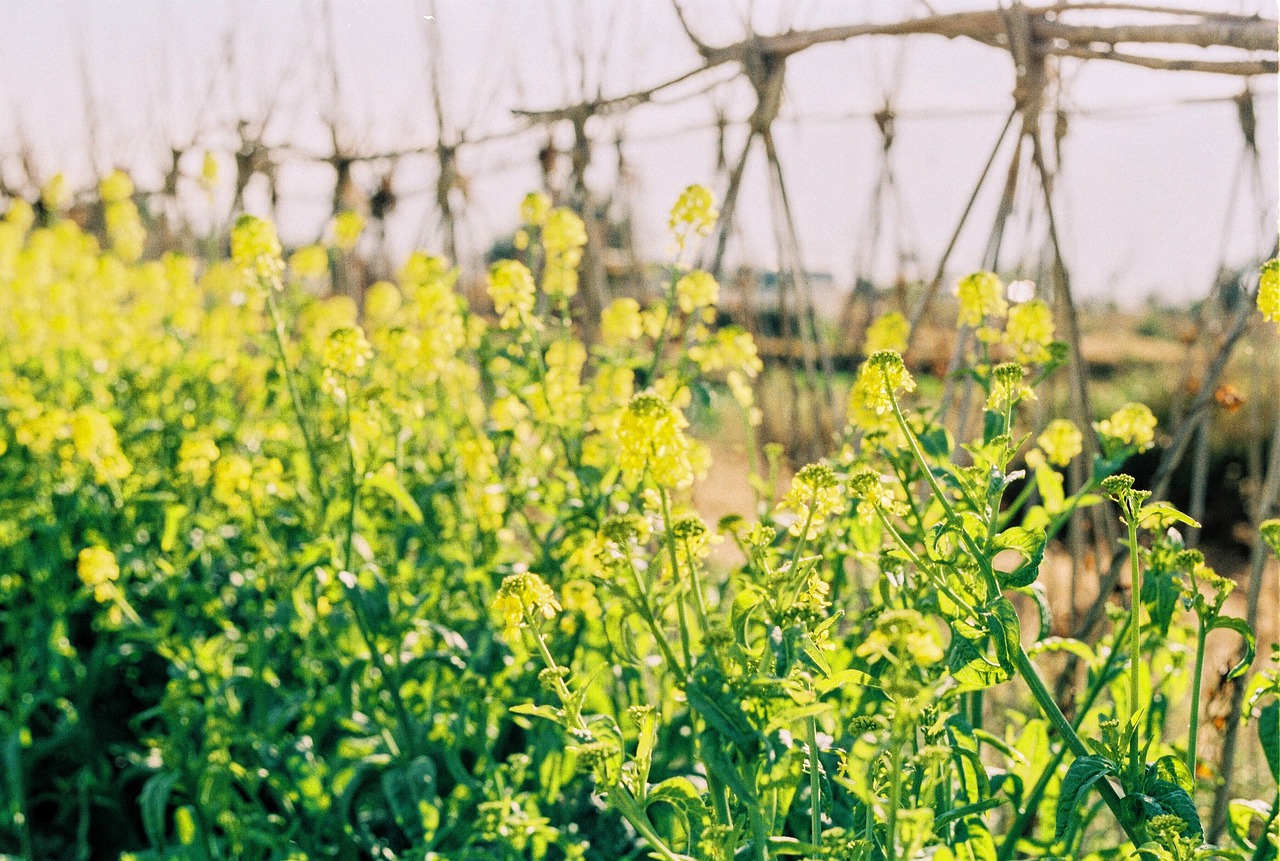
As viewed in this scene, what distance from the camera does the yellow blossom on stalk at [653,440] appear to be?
1.17 meters

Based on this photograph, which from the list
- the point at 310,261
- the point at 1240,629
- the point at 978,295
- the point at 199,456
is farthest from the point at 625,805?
the point at 310,261

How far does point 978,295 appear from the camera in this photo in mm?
1759

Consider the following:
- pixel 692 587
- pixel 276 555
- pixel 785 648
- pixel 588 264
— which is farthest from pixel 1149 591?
pixel 588 264

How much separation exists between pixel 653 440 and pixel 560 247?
Answer: 4.23 feet

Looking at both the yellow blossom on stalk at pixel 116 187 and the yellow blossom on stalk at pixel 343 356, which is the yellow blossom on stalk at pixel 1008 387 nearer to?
the yellow blossom on stalk at pixel 343 356

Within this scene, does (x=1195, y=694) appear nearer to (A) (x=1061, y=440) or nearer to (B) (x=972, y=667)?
(B) (x=972, y=667)

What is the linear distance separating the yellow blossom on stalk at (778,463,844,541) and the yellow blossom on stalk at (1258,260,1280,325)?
563 millimetres

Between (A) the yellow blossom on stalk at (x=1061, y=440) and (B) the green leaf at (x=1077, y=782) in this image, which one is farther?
(A) the yellow blossom on stalk at (x=1061, y=440)

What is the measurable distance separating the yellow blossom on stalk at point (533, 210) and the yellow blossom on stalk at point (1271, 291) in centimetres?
156

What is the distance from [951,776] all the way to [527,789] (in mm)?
981

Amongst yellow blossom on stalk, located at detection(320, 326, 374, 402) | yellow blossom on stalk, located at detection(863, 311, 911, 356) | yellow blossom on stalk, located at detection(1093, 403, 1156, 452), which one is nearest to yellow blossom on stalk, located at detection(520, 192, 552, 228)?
yellow blossom on stalk, located at detection(320, 326, 374, 402)

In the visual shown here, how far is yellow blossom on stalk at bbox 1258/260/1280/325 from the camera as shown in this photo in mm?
1234

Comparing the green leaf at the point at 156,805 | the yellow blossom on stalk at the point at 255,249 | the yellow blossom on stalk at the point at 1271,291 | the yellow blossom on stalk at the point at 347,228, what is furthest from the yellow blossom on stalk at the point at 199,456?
the yellow blossom on stalk at the point at 1271,291

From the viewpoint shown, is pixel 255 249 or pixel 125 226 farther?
pixel 125 226
